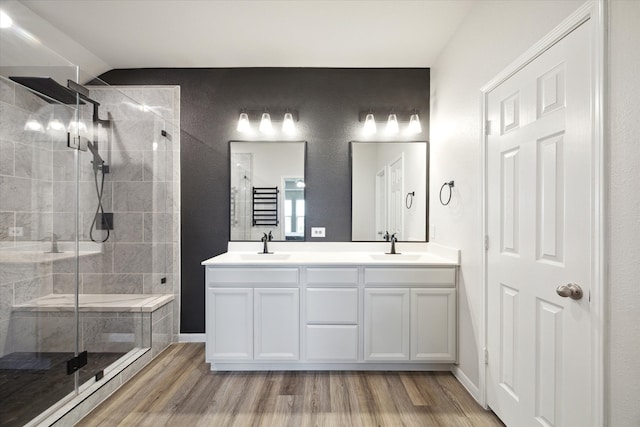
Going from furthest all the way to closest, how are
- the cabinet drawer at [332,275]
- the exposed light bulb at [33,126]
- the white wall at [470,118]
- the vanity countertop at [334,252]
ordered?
1. the vanity countertop at [334,252]
2. the cabinet drawer at [332,275]
3. the exposed light bulb at [33,126]
4. the white wall at [470,118]

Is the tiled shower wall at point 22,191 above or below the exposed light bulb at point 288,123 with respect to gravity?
below

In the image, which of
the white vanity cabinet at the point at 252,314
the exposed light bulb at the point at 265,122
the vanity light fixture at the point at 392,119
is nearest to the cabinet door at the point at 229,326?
the white vanity cabinet at the point at 252,314

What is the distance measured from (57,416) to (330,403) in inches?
64.2

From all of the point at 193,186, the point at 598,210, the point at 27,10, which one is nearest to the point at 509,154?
the point at 598,210

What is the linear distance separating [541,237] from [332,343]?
63.1 inches

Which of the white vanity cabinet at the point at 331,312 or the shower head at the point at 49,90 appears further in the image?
the white vanity cabinet at the point at 331,312

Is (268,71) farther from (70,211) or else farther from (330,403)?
(330,403)

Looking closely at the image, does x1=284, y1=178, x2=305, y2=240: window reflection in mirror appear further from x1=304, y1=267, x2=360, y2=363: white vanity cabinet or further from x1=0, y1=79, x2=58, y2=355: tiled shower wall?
x1=0, y1=79, x2=58, y2=355: tiled shower wall

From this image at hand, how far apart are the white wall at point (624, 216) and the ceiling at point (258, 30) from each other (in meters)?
1.34

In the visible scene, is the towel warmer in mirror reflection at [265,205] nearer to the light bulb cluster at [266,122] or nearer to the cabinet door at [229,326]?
the light bulb cluster at [266,122]

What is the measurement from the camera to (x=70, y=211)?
7.19 ft

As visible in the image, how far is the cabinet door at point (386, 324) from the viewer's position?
2268 mm

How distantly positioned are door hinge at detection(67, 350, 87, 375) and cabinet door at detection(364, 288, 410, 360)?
2058mm

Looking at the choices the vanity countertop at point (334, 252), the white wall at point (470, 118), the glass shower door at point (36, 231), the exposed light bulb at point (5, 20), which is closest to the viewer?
the white wall at point (470, 118)
